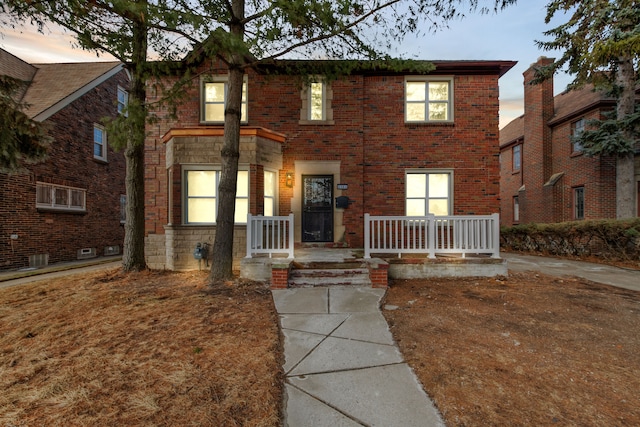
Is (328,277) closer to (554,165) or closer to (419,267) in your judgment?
(419,267)

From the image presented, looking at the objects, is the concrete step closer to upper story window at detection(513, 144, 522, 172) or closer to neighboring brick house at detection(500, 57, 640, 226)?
neighboring brick house at detection(500, 57, 640, 226)

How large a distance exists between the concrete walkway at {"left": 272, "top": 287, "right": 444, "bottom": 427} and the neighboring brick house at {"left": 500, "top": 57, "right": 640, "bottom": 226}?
46.8 ft

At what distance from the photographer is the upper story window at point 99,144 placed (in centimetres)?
1333

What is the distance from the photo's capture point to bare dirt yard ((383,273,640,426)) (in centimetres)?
223

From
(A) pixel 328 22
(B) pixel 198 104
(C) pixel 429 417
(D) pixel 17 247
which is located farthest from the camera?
(D) pixel 17 247

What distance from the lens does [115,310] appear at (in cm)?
447

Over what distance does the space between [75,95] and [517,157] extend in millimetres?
23187

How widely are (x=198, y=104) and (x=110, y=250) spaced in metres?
9.64

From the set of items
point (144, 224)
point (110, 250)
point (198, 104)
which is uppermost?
point (198, 104)

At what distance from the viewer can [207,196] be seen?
7.89 m

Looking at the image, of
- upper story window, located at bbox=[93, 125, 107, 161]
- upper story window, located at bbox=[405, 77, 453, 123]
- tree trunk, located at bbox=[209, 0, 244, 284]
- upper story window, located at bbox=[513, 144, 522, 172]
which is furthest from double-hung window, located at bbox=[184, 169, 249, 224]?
upper story window, located at bbox=[513, 144, 522, 172]

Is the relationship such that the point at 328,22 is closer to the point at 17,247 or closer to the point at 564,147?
the point at 17,247

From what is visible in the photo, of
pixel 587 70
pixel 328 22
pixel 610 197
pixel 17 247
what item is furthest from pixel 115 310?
pixel 610 197

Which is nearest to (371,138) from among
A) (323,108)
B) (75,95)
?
(323,108)
